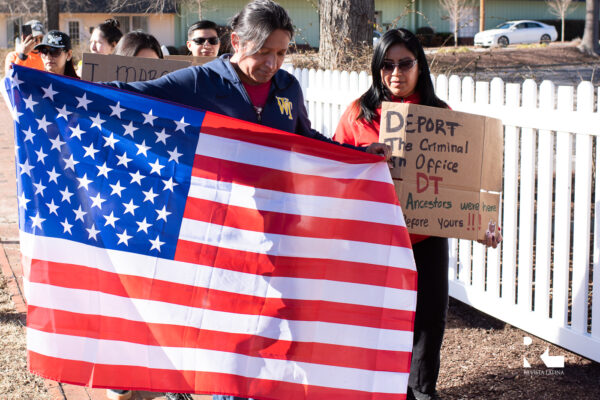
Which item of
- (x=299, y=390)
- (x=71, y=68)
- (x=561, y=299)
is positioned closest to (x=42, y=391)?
(x=299, y=390)

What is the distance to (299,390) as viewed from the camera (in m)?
3.33

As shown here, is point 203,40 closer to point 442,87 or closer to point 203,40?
point 203,40

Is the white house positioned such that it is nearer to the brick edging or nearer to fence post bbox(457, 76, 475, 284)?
the brick edging

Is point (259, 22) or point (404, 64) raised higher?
point (259, 22)

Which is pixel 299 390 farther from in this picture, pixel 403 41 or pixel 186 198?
pixel 403 41

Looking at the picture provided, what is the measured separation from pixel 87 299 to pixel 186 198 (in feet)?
2.02

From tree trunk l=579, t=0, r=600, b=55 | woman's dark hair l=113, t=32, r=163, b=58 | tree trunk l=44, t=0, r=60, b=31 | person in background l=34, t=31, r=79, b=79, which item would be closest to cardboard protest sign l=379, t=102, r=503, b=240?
woman's dark hair l=113, t=32, r=163, b=58

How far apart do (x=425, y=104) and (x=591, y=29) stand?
118 feet

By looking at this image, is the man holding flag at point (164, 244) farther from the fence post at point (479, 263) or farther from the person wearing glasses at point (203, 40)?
the person wearing glasses at point (203, 40)

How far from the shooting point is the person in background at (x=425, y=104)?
3850 mm

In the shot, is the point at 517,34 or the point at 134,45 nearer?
the point at 134,45

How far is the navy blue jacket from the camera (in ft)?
10.8

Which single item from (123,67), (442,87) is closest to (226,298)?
(123,67)

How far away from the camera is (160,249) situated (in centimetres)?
329
